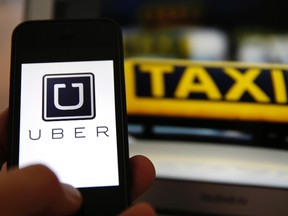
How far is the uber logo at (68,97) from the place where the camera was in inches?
13.2

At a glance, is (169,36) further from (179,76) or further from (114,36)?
(114,36)

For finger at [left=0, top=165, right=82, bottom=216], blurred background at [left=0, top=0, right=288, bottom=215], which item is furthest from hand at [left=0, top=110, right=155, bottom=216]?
blurred background at [left=0, top=0, right=288, bottom=215]

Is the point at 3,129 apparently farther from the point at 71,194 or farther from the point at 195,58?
the point at 195,58

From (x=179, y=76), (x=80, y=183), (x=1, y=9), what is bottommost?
(x=80, y=183)

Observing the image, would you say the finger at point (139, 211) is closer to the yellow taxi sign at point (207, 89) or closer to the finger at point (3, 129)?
the finger at point (3, 129)

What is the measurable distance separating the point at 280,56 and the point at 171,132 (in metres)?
0.19

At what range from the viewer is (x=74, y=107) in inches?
13.2

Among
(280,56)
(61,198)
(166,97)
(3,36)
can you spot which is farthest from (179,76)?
(61,198)

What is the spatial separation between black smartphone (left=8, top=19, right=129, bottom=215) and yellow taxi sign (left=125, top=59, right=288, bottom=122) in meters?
0.23

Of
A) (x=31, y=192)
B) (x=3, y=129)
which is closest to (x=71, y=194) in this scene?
(x=31, y=192)

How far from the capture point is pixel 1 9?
0.59 metres

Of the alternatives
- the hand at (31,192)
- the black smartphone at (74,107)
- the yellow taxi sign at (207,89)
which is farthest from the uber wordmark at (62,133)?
the yellow taxi sign at (207,89)

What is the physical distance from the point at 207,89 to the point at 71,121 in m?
0.29

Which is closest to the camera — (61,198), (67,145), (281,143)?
(61,198)
